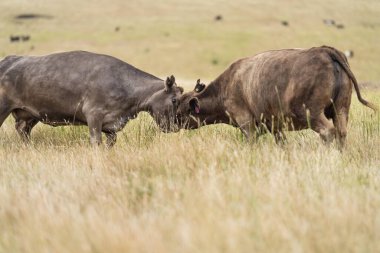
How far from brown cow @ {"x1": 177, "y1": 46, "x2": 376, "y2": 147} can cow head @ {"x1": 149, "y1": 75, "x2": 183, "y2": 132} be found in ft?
3.03

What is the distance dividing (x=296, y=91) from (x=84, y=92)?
3.24 m

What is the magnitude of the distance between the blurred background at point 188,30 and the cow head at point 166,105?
92.9 feet

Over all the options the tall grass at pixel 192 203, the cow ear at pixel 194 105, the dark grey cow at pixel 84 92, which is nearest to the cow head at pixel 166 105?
the dark grey cow at pixel 84 92

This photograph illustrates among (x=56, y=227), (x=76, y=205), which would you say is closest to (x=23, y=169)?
(x=76, y=205)

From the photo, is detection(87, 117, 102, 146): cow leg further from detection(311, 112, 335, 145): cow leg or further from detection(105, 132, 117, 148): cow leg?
detection(311, 112, 335, 145): cow leg

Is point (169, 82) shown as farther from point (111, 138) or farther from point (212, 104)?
point (111, 138)

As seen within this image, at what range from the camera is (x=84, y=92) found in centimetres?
857

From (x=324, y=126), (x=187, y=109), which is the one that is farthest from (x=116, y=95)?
(x=324, y=126)

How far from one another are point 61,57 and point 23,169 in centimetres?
346

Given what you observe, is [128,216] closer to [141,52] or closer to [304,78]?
[304,78]

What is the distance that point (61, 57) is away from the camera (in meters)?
8.97

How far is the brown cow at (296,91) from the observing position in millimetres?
6691

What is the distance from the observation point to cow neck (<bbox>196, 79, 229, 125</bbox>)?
9.25m

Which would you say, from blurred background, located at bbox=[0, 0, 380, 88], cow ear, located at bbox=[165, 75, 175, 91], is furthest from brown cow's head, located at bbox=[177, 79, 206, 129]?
blurred background, located at bbox=[0, 0, 380, 88]
